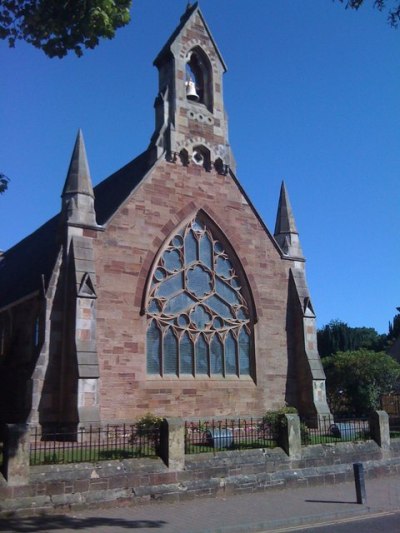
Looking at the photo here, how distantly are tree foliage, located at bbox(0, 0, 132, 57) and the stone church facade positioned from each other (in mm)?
9861

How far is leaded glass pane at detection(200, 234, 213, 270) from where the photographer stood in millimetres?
23828

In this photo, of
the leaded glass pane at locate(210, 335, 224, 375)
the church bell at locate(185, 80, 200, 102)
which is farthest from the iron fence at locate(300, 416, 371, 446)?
the church bell at locate(185, 80, 200, 102)

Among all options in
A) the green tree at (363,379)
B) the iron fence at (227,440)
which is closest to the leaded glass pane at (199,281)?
the iron fence at (227,440)

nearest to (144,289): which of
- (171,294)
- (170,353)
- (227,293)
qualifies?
(171,294)

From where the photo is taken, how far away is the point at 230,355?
77.2 ft

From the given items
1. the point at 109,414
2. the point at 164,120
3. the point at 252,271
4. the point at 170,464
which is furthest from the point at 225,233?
the point at 170,464

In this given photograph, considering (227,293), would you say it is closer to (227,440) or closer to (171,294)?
(171,294)

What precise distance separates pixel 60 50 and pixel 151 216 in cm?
1173

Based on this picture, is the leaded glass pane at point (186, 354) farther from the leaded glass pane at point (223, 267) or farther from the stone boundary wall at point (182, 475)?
the stone boundary wall at point (182, 475)

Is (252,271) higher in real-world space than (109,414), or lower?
higher

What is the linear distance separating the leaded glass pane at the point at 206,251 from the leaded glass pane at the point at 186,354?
319 centimetres

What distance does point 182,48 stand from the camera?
25.7 metres

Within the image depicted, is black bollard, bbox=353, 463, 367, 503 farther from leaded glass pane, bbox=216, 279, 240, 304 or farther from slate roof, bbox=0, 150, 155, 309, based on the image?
slate roof, bbox=0, 150, 155, 309

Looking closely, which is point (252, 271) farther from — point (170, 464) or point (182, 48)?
point (170, 464)
